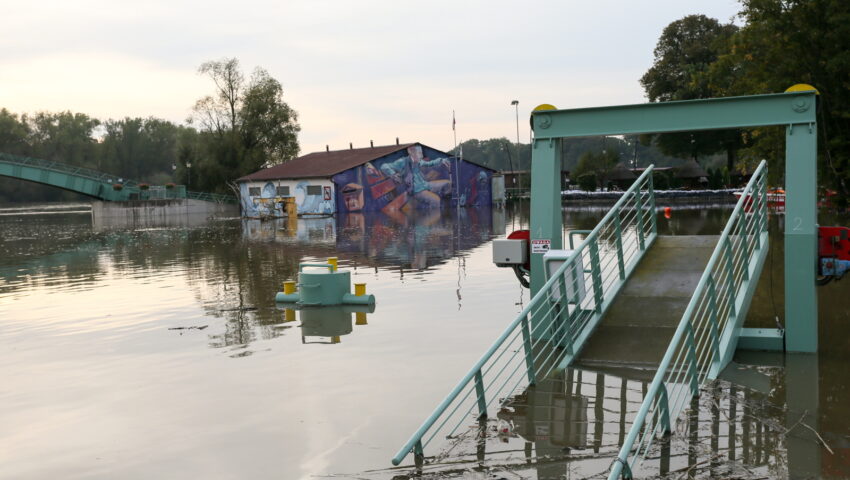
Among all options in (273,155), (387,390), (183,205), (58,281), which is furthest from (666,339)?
(273,155)

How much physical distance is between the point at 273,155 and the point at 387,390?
71679mm

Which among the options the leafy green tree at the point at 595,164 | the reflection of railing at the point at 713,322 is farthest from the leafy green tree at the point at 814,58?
the leafy green tree at the point at 595,164

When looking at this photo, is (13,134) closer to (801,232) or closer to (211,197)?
(211,197)

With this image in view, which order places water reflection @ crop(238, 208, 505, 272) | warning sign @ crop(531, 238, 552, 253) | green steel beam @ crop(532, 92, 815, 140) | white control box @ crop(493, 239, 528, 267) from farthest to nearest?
water reflection @ crop(238, 208, 505, 272) → white control box @ crop(493, 239, 528, 267) → warning sign @ crop(531, 238, 552, 253) → green steel beam @ crop(532, 92, 815, 140)

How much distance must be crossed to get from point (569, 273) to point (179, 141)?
8390 cm

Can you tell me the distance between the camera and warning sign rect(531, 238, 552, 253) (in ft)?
35.0

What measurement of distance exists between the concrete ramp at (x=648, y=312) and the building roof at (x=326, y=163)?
44978 mm

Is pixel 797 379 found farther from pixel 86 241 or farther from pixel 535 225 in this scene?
pixel 86 241

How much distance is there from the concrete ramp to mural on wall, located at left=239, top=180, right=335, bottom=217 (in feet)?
146

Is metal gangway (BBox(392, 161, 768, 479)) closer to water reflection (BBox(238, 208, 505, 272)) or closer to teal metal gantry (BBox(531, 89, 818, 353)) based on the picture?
teal metal gantry (BBox(531, 89, 818, 353))

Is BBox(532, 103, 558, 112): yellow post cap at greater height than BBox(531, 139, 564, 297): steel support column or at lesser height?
greater

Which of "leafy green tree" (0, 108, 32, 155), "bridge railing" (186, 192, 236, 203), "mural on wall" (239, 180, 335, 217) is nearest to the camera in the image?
"mural on wall" (239, 180, 335, 217)

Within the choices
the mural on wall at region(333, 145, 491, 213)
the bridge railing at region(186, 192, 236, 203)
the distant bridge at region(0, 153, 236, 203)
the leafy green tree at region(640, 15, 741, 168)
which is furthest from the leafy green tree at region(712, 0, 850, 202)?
the bridge railing at region(186, 192, 236, 203)

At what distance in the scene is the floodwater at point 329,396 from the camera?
21.1 feet
